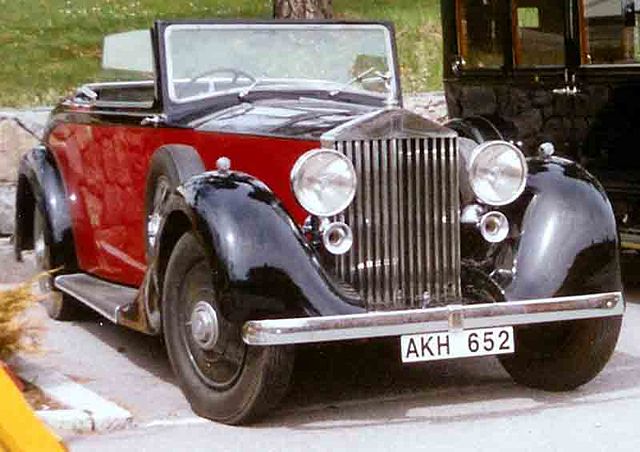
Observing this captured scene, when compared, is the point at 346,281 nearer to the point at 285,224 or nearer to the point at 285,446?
the point at 285,224

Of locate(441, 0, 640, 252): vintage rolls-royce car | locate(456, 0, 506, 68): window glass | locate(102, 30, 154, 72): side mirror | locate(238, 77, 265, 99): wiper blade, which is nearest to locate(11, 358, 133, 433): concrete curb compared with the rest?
locate(238, 77, 265, 99): wiper blade

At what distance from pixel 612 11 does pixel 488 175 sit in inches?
125

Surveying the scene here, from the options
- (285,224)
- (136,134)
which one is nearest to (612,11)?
(136,134)

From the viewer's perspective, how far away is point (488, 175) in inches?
265

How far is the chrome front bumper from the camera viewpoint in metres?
5.93

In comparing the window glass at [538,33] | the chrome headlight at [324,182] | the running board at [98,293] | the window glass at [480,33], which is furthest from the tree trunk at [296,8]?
the chrome headlight at [324,182]

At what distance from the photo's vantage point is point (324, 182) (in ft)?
20.9

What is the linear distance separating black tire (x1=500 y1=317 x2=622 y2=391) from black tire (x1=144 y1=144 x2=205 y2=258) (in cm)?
177

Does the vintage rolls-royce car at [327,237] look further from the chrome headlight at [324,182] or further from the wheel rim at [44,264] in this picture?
the wheel rim at [44,264]

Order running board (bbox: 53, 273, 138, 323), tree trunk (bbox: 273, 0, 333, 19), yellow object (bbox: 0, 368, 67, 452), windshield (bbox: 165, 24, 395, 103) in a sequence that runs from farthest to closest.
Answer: tree trunk (bbox: 273, 0, 333, 19)
windshield (bbox: 165, 24, 395, 103)
running board (bbox: 53, 273, 138, 323)
yellow object (bbox: 0, 368, 67, 452)

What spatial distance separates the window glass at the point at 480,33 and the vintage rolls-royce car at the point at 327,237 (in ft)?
9.93

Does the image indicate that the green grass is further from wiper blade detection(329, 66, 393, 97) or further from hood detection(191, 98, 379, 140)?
hood detection(191, 98, 379, 140)

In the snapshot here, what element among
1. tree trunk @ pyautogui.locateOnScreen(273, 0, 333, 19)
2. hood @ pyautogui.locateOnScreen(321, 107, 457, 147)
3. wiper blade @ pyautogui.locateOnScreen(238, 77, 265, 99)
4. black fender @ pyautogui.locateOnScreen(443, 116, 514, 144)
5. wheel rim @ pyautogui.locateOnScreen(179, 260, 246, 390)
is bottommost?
wheel rim @ pyautogui.locateOnScreen(179, 260, 246, 390)

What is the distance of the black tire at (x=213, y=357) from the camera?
6.11m
